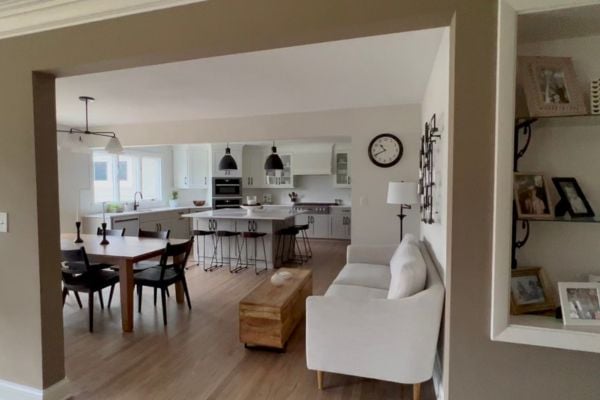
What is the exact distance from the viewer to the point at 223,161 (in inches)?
261

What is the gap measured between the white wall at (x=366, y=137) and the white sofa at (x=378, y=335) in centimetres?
229

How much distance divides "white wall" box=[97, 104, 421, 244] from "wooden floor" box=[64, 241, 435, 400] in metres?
1.93

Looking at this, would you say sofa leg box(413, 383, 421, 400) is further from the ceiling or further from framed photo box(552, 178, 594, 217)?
the ceiling

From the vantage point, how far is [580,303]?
57.0 inches

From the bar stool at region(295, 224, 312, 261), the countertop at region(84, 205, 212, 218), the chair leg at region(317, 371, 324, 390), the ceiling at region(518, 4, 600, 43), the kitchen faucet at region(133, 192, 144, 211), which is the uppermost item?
the ceiling at region(518, 4, 600, 43)

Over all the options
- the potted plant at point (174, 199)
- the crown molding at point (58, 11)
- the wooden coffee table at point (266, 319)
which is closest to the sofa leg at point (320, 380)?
the wooden coffee table at point (266, 319)

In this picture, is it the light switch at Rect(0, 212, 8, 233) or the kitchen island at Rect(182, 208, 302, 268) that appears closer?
the light switch at Rect(0, 212, 8, 233)

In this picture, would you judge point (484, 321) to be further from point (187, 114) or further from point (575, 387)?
point (187, 114)

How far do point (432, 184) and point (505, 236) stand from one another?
60.2 inches

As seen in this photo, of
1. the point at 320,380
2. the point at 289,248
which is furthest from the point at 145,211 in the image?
the point at 320,380

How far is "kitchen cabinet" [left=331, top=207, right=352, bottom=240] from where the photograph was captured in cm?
812

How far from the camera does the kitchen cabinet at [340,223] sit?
812 centimetres

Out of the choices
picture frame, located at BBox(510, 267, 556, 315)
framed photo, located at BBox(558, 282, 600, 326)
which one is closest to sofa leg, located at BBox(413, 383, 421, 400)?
picture frame, located at BBox(510, 267, 556, 315)

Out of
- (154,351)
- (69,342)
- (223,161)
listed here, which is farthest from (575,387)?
(223,161)
